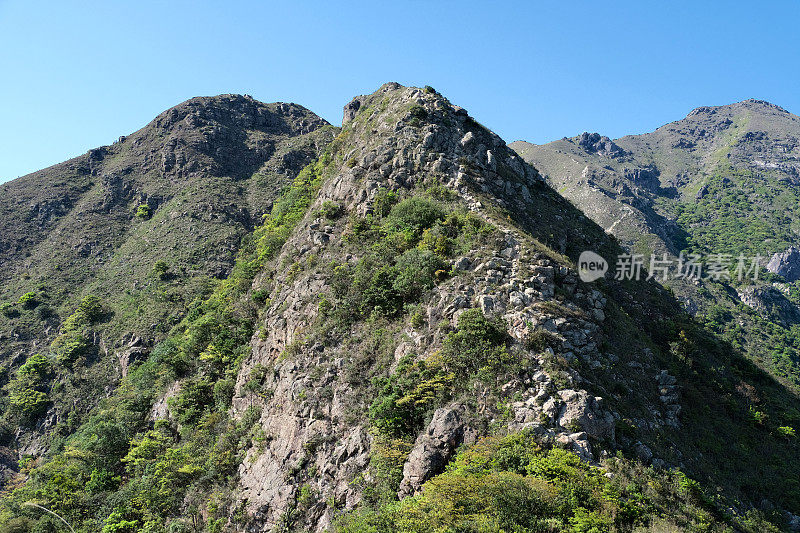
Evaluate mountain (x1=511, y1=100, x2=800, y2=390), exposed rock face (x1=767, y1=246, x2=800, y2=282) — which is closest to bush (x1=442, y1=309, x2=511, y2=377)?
mountain (x1=511, y1=100, x2=800, y2=390)

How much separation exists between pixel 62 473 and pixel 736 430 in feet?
148

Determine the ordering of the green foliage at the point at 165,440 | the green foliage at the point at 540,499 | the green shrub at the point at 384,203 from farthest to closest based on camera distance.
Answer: the green shrub at the point at 384,203 < the green foliage at the point at 165,440 < the green foliage at the point at 540,499

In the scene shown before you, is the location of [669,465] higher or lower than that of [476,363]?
lower

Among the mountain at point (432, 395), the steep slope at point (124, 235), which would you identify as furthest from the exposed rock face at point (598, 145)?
the mountain at point (432, 395)

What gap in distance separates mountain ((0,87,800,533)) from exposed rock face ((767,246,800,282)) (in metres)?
84.0

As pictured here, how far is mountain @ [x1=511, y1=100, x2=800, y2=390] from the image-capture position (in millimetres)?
74000

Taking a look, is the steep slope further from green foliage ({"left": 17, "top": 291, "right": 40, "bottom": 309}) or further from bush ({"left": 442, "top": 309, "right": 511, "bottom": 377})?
bush ({"left": 442, "top": 309, "right": 511, "bottom": 377})

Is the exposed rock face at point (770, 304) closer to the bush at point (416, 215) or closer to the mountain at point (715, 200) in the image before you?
the mountain at point (715, 200)

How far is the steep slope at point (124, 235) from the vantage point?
44156mm

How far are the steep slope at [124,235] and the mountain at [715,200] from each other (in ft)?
223

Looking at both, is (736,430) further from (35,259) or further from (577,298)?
(35,259)

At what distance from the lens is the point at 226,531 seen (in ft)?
69.2

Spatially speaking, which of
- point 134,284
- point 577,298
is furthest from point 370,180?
point 134,284

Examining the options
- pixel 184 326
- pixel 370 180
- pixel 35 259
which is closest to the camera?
pixel 370 180
